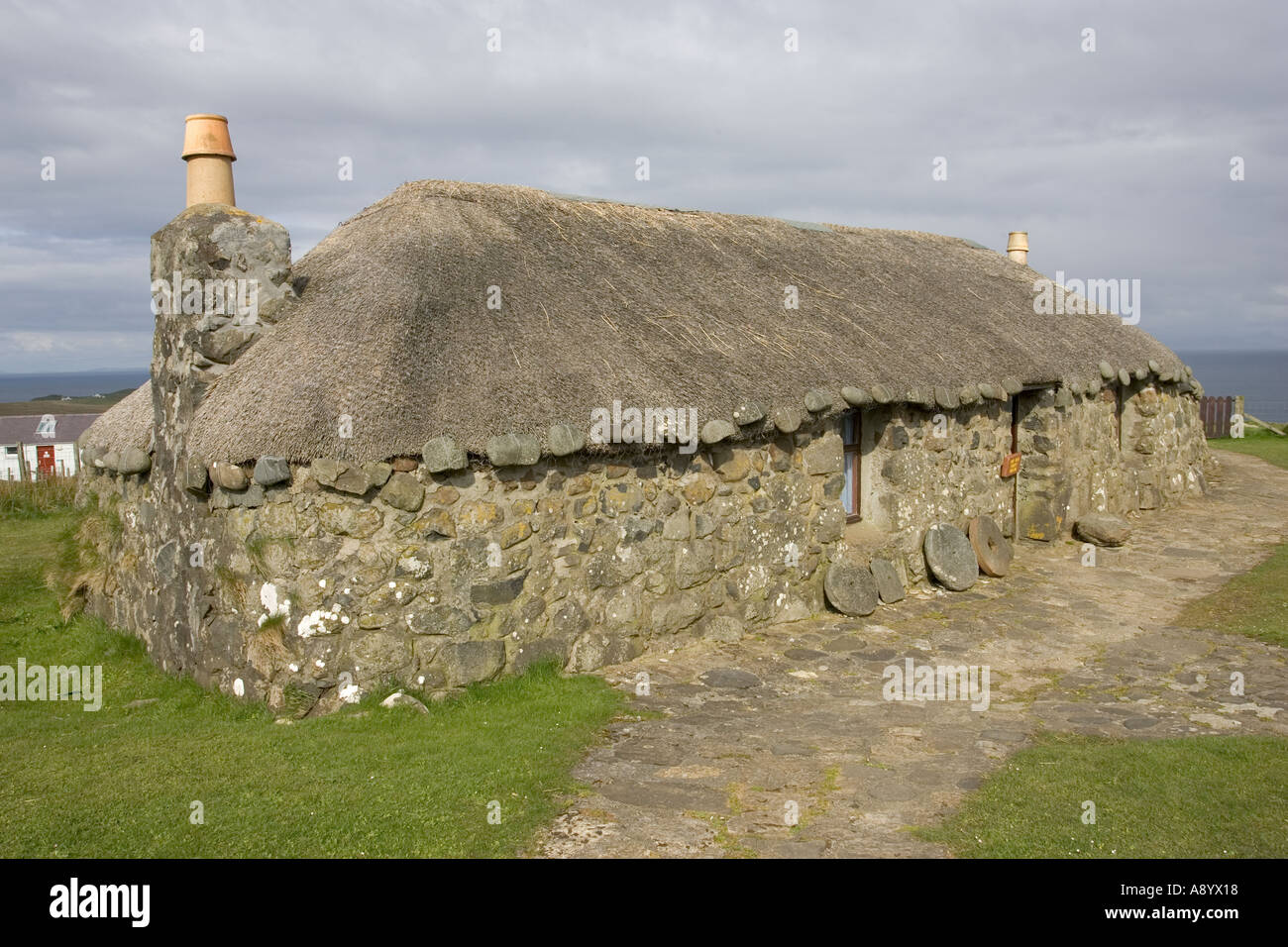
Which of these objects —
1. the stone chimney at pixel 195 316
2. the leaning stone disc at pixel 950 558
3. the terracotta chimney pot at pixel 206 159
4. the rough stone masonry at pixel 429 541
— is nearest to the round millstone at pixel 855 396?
the rough stone masonry at pixel 429 541

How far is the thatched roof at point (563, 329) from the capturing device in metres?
7.10

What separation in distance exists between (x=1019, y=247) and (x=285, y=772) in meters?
16.9

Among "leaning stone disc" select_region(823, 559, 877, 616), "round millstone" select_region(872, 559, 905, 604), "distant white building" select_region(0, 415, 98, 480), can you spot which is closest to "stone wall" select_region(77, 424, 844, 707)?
"leaning stone disc" select_region(823, 559, 877, 616)

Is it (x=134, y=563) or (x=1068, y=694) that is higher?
(x=134, y=563)

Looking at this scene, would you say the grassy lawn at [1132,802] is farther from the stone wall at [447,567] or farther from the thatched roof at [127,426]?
the thatched roof at [127,426]

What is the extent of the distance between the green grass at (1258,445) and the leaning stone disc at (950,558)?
1323 centimetres

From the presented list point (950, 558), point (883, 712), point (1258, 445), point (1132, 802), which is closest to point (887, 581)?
point (950, 558)

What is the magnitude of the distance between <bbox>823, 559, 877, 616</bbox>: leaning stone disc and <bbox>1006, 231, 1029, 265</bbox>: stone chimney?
36.6 ft

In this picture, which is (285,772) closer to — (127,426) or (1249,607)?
(127,426)

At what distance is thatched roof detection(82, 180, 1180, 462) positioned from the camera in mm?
7102
